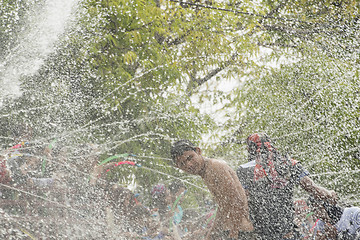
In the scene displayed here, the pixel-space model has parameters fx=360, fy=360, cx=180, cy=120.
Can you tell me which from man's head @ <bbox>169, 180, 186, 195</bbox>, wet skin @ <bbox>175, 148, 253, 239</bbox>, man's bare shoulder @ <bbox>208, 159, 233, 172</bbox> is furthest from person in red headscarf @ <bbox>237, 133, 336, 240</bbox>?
man's head @ <bbox>169, 180, 186, 195</bbox>

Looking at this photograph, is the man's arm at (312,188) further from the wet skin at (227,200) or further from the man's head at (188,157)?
the man's head at (188,157)

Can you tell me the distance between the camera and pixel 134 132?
21.3 ft

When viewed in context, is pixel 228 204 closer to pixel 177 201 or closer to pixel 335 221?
pixel 335 221

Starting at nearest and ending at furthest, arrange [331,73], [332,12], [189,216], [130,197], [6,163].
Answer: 1. [6,163]
2. [130,197]
3. [189,216]
4. [331,73]
5. [332,12]

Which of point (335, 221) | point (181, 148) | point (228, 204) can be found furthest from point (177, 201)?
point (228, 204)

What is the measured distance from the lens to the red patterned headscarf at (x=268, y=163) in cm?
256

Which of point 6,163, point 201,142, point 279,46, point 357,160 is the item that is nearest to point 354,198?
point 357,160

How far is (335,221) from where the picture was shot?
3.20 meters

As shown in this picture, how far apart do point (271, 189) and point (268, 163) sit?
18cm

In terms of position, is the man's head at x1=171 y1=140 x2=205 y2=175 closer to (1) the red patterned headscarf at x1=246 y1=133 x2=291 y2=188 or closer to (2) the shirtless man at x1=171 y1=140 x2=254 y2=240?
(2) the shirtless man at x1=171 y1=140 x2=254 y2=240

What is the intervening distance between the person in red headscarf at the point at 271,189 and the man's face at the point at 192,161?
1.04 feet

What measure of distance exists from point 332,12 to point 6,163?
7833mm

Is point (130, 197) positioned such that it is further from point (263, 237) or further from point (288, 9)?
point (288, 9)

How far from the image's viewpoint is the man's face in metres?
2.58
